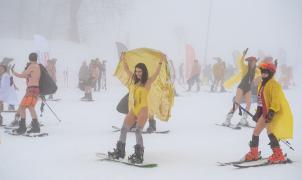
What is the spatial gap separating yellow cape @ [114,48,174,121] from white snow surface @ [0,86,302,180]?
82 cm

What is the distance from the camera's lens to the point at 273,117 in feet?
26.4

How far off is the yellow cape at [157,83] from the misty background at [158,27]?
88.3 ft

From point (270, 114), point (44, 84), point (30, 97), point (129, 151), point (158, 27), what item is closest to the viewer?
point (270, 114)

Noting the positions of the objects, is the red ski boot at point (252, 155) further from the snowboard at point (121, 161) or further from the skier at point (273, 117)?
the snowboard at point (121, 161)

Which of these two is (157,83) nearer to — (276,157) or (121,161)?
(121,161)

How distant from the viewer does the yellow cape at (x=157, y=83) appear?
9188 millimetres

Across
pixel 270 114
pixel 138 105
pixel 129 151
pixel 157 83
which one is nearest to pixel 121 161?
pixel 138 105

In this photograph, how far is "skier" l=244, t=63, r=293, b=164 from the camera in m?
7.89

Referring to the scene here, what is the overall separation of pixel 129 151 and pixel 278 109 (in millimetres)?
3008

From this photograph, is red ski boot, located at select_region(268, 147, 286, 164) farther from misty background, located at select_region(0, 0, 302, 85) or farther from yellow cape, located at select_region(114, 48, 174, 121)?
misty background, located at select_region(0, 0, 302, 85)

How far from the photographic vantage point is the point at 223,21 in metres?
124

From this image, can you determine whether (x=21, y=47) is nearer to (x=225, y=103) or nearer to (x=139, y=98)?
(x=225, y=103)

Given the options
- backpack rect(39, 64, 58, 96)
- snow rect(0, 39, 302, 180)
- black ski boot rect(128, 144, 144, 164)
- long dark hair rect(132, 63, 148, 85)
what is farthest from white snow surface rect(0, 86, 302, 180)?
long dark hair rect(132, 63, 148, 85)

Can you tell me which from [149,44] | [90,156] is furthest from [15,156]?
[149,44]
